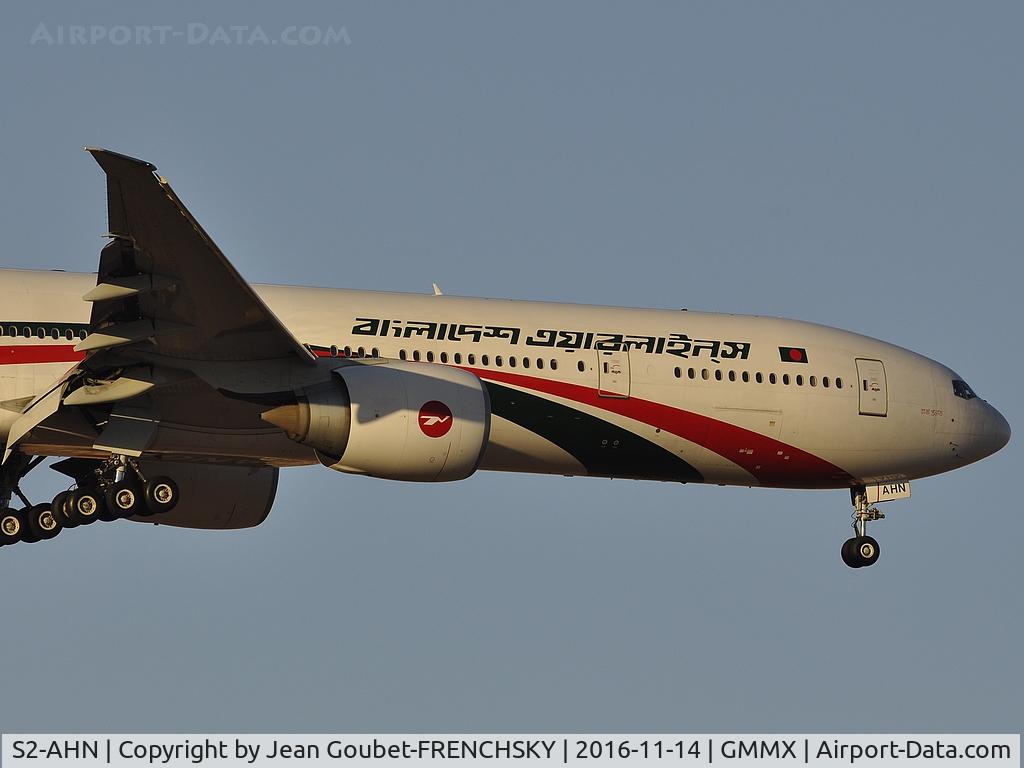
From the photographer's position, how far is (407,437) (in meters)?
24.7

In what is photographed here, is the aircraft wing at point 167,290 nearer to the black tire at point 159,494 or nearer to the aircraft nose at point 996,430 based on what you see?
the black tire at point 159,494

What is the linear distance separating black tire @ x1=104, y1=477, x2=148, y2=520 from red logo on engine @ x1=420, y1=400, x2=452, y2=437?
459cm

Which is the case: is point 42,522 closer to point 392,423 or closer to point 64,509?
point 64,509

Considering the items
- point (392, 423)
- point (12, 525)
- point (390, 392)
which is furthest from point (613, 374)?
point (12, 525)

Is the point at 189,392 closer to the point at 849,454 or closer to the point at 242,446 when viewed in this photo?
the point at 242,446

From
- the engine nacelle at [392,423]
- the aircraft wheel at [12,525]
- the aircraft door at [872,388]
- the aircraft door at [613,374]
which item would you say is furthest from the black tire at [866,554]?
the aircraft wheel at [12,525]

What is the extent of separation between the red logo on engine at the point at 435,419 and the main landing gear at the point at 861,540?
9.25 metres

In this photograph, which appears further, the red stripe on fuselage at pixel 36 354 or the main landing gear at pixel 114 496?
the main landing gear at pixel 114 496

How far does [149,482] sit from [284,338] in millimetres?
3511

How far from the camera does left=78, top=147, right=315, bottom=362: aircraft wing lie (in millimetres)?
22891

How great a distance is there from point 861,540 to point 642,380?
5.25 metres

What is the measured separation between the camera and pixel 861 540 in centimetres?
3134

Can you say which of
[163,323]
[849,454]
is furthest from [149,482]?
[849,454]

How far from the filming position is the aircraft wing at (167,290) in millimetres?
22891
